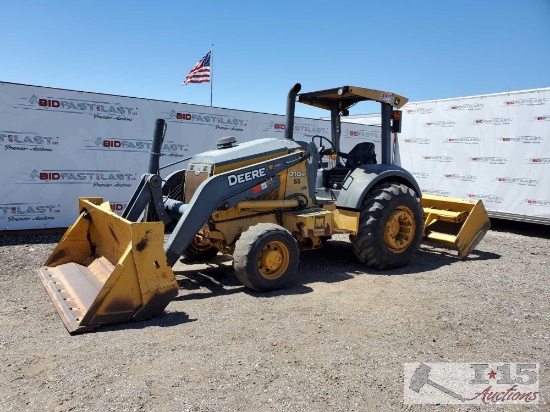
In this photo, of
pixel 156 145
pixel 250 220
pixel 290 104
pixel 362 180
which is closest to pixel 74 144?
pixel 156 145

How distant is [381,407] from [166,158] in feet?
28.5

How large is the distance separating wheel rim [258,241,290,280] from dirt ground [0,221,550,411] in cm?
25

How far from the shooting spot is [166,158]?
10.7 meters

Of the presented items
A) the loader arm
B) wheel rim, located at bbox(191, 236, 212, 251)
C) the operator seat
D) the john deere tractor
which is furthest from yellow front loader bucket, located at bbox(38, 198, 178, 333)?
the operator seat

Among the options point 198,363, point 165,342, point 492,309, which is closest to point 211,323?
point 165,342

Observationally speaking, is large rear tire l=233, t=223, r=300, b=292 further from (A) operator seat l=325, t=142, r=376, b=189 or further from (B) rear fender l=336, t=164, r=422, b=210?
(A) operator seat l=325, t=142, r=376, b=189

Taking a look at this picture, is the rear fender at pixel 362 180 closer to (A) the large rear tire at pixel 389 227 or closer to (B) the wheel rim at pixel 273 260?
(A) the large rear tire at pixel 389 227

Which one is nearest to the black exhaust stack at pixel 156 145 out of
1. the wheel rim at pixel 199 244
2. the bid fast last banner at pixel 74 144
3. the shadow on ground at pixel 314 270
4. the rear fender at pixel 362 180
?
the wheel rim at pixel 199 244

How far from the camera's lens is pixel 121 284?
165 inches

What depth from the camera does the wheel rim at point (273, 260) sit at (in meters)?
5.39

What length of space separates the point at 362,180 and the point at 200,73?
10.6 m

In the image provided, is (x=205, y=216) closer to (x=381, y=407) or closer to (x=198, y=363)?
(x=198, y=363)

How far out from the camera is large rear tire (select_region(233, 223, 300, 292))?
5.20m

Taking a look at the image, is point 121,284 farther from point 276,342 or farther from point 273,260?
point 273,260
